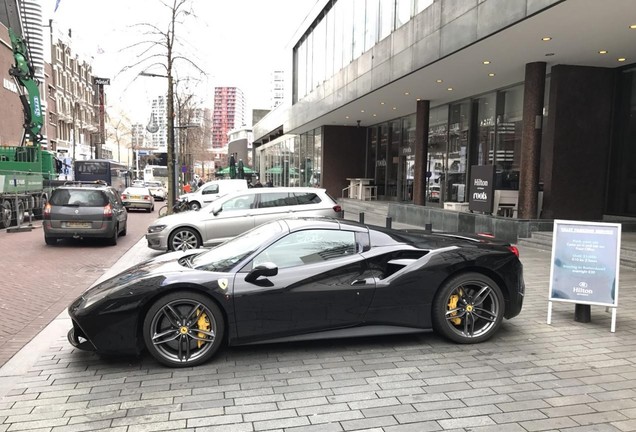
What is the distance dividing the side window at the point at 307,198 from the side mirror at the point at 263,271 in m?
6.72

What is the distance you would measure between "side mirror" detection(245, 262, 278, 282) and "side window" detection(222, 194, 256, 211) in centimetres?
662

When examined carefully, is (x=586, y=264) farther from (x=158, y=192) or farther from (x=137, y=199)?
(x=158, y=192)

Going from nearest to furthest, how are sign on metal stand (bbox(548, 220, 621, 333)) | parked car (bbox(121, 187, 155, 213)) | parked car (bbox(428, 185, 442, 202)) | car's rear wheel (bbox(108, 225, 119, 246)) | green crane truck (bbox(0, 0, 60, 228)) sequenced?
sign on metal stand (bbox(548, 220, 621, 333)), car's rear wheel (bbox(108, 225, 119, 246)), green crane truck (bbox(0, 0, 60, 228)), parked car (bbox(428, 185, 442, 202)), parked car (bbox(121, 187, 155, 213))

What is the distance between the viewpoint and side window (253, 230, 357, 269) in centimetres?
462

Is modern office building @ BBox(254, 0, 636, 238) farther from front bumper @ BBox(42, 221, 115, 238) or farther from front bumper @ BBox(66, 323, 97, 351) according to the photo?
front bumper @ BBox(42, 221, 115, 238)

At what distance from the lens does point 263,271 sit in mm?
4277

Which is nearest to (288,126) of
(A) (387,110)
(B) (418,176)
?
(A) (387,110)

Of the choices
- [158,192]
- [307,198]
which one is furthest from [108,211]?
[158,192]

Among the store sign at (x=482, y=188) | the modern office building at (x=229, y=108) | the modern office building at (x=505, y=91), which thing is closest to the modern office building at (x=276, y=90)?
the modern office building at (x=229, y=108)

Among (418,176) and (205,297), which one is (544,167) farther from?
(205,297)

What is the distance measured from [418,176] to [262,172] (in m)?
45.6

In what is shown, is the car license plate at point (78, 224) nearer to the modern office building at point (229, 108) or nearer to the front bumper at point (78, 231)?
the front bumper at point (78, 231)

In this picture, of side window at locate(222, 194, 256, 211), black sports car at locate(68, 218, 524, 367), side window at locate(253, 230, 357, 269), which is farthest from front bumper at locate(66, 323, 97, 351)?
side window at locate(222, 194, 256, 211)

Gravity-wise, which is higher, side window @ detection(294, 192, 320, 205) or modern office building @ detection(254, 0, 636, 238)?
modern office building @ detection(254, 0, 636, 238)
